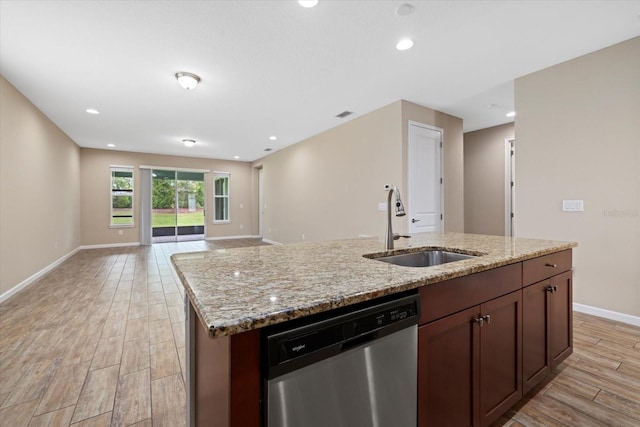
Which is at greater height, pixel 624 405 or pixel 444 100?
pixel 444 100

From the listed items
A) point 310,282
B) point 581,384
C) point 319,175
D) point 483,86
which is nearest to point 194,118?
point 319,175

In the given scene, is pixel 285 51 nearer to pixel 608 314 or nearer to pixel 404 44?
pixel 404 44

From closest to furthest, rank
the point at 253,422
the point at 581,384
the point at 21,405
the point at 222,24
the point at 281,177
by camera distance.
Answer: the point at 253,422 → the point at 21,405 → the point at 581,384 → the point at 222,24 → the point at 281,177

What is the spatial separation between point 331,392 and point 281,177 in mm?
7090

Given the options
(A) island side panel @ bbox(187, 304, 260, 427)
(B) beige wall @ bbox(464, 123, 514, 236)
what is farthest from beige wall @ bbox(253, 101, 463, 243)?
(A) island side panel @ bbox(187, 304, 260, 427)

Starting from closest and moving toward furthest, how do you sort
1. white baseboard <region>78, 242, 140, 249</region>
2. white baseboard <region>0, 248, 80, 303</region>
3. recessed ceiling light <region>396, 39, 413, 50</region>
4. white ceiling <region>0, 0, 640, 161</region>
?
white ceiling <region>0, 0, 640, 161</region> → recessed ceiling light <region>396, 39, 413, 50</region> → white baseboard <region>0, 248, 80, 303</region> → white baseboard <region>78, 242, 140, 249</region>

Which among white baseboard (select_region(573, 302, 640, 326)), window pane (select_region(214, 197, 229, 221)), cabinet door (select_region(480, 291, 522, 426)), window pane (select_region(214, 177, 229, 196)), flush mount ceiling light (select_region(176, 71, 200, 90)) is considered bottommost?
white baseboard (select_region(573, 302, 640, 326))

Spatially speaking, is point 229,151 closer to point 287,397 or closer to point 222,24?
point 222,24

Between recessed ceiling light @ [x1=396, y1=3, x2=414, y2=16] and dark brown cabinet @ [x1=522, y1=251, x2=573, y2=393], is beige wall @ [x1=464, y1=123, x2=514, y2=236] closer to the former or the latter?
dark brown cabinet @ [x1=522, y1=251, x2=573, y2=393]

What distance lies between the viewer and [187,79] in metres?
3.28

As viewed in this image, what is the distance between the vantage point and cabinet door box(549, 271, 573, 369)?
174 cm

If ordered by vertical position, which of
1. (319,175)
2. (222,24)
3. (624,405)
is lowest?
(624,405)

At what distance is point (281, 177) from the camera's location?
25.1 ft

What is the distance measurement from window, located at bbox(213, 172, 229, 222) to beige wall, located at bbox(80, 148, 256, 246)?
0.42 ft
